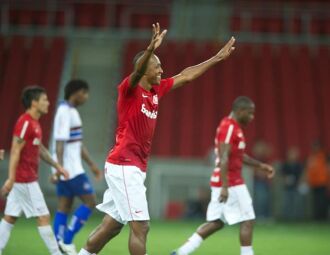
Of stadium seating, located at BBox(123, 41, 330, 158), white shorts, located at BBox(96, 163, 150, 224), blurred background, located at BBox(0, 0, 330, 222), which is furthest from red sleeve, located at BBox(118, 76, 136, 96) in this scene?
stadium seating, located at BBox(123, 41, 330, 158)

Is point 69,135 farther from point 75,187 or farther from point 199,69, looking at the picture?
point 199,69

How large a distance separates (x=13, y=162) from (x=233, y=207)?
2840 mm

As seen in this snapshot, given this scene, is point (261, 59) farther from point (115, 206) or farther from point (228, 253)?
point (115, 206)

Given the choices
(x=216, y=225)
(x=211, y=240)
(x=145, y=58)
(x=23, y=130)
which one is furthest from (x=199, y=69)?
(x=211, y=240)

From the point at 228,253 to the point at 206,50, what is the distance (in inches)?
520

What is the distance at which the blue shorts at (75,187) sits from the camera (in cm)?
937

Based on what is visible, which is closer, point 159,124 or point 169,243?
point 169,243

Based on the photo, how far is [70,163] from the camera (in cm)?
942

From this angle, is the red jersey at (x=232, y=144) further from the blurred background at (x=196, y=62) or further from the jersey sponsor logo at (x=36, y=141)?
the blurred background at (x=196, y=62)

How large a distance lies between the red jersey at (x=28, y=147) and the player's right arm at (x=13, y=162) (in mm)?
78

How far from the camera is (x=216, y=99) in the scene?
21.1m

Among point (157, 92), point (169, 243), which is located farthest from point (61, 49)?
point (157, 92)

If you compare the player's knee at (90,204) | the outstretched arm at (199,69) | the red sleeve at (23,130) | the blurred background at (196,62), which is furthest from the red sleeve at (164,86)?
the blurred background at (196,62)

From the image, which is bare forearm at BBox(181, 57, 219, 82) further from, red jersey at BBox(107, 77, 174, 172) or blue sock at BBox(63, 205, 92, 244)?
blue sock at BBox(63, 205, 92, 244)
